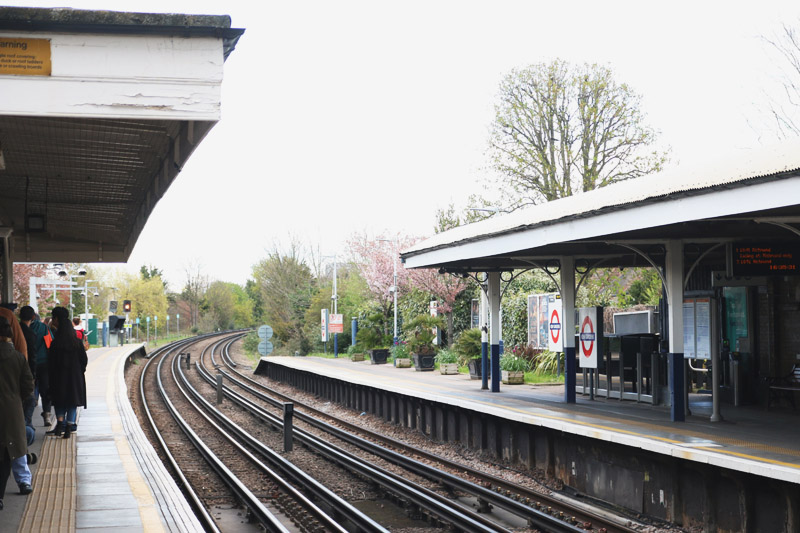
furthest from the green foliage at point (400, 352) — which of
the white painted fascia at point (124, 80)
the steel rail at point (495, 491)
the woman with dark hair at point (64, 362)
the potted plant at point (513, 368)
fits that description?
the white painted fascia at point (124, 80)

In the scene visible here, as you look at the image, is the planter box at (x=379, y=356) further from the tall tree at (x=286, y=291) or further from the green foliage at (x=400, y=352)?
the tall tree at (x=286, y=291)

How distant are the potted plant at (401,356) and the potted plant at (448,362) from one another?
67.9 inches

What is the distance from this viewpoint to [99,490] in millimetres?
8391

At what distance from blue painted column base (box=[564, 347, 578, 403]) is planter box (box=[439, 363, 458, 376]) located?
33.8ft

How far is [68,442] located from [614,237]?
8227 millimetres

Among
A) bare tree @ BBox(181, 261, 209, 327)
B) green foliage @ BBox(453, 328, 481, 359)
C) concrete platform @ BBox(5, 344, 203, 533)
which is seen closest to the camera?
concrete platform @ BBox(5, 344, 203, 533)

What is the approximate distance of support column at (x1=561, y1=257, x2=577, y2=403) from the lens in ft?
49.9

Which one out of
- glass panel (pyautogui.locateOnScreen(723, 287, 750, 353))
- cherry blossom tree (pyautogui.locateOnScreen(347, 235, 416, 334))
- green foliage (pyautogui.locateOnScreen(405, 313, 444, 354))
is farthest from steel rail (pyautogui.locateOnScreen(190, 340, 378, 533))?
cherry blossom tree (pyautogui.locateOnScreen(347, 235, 416, 334))

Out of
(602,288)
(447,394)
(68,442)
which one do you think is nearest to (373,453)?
(447,394)

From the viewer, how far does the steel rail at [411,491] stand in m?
9.44

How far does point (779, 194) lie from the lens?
7801 millimetres

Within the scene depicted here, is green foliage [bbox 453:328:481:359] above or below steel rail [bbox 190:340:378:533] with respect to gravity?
above

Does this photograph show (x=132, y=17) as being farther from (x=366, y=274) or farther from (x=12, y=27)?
(x=366, y=274)

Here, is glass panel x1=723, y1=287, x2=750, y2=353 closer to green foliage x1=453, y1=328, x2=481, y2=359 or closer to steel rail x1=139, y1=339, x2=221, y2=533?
steel rail x1=139, y1=339, x2=221, y2=533
